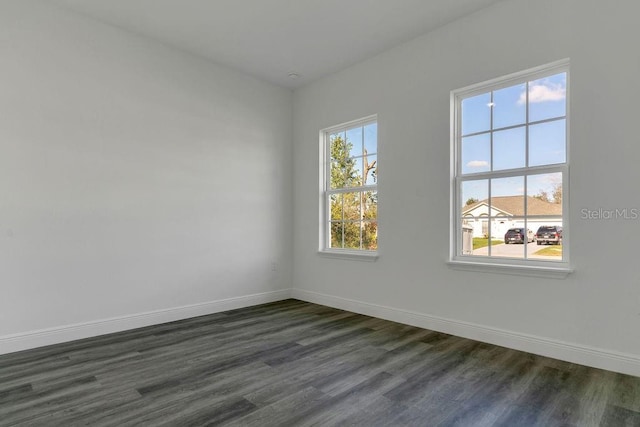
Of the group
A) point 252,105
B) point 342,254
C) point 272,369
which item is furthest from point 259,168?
point 272,369

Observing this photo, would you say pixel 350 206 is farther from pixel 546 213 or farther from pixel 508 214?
pixel 546 213

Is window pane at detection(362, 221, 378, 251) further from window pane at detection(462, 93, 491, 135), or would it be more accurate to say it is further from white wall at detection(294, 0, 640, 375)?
window pane at detection(462, 93, 491, 135)

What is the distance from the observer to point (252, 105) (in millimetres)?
4680

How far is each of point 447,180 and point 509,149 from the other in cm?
59

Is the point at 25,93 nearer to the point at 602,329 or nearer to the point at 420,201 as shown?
the point at 420,201

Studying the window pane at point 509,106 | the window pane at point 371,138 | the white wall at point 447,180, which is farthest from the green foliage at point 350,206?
the window pane at point 509,106

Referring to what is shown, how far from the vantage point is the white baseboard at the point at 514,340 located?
2.52m

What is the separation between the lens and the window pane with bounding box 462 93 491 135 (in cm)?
332

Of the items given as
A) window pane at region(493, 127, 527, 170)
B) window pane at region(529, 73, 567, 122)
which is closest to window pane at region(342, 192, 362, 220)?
window pane at region(493, 127, 527, 170)

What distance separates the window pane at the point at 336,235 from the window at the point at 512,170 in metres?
1.61

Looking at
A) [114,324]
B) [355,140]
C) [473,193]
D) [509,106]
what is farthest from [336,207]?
[114,324]

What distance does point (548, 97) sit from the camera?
2.95 meters

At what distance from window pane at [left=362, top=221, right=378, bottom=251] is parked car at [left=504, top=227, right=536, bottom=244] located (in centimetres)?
145

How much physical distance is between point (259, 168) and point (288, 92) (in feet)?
4.12
